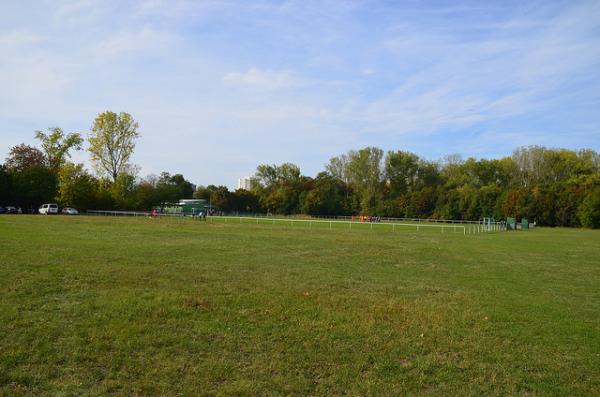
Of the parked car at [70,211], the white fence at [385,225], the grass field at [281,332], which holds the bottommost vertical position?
the grass field at [281,332]

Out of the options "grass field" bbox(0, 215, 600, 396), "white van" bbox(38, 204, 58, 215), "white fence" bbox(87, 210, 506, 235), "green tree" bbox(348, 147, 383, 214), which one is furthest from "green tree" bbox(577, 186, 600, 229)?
"white van" bbox(38, 204, 58, 215)

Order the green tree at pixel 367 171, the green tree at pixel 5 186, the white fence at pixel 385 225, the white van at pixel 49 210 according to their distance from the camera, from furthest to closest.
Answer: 1. the green tree at pixel 367 171
2. the green tree at pixel 5 186
3. the white van at pixel 49 210
4. the white fence at pixel 385 225

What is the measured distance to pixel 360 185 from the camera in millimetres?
104812

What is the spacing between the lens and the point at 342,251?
2234 cm

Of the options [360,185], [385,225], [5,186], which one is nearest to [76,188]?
[5,186]

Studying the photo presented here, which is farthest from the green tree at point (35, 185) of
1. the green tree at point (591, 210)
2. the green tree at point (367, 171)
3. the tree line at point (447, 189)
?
the green tree at point (591, 210)

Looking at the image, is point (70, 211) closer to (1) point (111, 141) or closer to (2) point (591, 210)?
(1) point (111, 141)

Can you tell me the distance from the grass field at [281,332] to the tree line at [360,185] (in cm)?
6156

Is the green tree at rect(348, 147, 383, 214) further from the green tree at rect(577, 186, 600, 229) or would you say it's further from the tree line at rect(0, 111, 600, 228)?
the green tree at rect(577, 186, 600, 229)

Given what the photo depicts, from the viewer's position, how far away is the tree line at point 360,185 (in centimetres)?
7100

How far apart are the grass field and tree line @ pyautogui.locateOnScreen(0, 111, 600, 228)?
61.6 meters

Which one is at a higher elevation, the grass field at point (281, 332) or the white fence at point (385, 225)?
the white fence at point (385, 225)

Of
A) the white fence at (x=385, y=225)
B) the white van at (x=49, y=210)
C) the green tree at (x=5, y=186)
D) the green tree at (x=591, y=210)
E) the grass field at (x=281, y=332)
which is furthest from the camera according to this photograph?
the green tree at (x=5, y=186)

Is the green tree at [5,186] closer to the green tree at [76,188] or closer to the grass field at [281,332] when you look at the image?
the green tree at [76,188]
